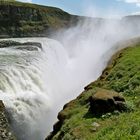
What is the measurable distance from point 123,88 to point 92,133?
6.31m

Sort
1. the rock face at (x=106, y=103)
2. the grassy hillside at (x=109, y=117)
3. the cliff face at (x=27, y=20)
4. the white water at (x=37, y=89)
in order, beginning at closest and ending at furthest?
1. the grassy hillside at (x=109, y=117)
2. the rock face at (x=106, y=103)
3. the white water at (x=37, y=89)
4. the cliff face at (x=27, y=20)

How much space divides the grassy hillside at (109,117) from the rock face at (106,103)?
26 cm

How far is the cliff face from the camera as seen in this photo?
353ft

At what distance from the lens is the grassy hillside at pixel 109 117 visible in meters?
15.0

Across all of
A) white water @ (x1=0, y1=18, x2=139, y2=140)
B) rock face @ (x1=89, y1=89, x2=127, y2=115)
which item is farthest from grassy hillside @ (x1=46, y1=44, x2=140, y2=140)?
white water @ (x1=0, y1=18, x2=139, y2=140)

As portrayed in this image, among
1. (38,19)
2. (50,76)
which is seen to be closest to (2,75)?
(50,76)

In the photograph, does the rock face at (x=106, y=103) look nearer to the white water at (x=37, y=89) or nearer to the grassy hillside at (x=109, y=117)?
the grassy hillside at (x=109, y=117)

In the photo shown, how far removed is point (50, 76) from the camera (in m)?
42.8

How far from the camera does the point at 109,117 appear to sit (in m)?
17.9

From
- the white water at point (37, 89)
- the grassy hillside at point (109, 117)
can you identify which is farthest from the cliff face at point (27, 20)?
the grassy hillside at point (109, 117)

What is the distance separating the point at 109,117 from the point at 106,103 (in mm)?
690

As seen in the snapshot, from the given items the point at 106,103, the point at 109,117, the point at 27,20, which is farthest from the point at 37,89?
the point at 27,20

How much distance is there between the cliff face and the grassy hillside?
261 feet

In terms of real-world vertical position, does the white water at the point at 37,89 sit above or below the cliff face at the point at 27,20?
above
